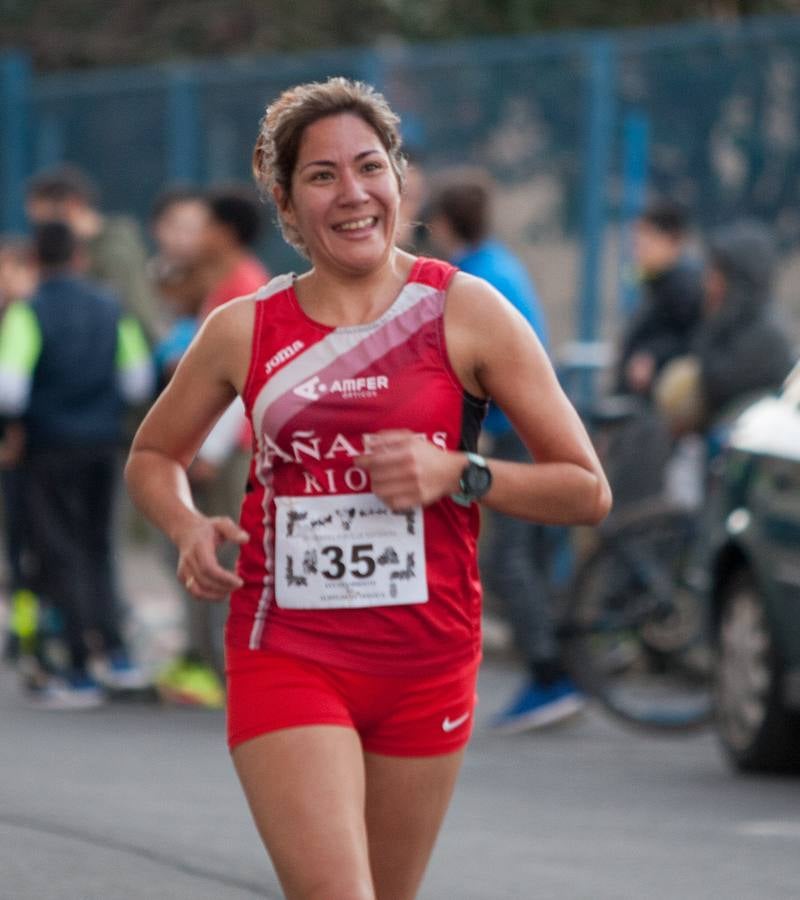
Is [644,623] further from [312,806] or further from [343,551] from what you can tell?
[312,806]

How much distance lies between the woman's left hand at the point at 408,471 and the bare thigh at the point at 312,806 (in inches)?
16.3

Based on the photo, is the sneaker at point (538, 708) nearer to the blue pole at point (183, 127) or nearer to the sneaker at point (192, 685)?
the sneaker at point (192, 685)

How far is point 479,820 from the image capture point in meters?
8.28

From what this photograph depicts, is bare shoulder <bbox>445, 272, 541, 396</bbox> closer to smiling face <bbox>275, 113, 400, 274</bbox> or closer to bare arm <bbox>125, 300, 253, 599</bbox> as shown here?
smiling face <bbox>275, 113, 400, 274</bbox>

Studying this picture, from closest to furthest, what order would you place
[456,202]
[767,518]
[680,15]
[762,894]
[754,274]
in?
[762,894]
[767,518]
[456,202]
[754,274]
[680,15]

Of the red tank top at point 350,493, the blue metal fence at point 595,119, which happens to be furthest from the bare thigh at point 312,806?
the blue metal fence at point 595,119

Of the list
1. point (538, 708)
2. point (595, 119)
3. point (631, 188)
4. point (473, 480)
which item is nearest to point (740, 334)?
point (538, 708)

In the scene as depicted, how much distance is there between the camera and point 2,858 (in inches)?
280

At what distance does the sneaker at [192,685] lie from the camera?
1155cm

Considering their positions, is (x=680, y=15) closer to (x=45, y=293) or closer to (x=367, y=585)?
(x=45, y=293)

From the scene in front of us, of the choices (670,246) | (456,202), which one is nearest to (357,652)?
(456,202)

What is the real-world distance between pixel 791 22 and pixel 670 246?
7.19 feet

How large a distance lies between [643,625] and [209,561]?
6.38m

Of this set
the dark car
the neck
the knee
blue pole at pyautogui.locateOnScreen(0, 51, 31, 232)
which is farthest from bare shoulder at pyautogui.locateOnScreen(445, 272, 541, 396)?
blue pole at pyautogui.locateOnScreen(0, 51, 31, 232)
